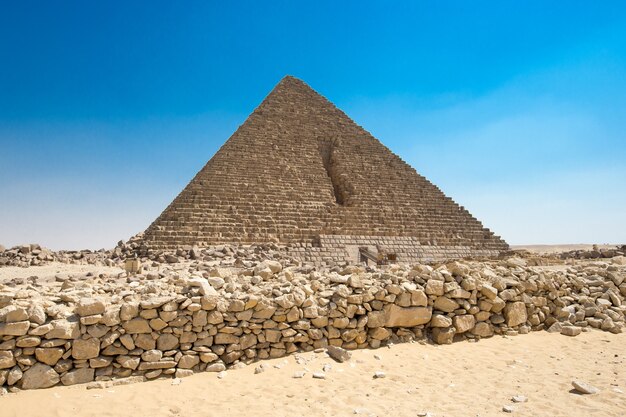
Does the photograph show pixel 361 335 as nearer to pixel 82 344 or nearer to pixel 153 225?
pixel 82 344

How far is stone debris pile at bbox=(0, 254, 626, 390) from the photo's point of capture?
4.09 meters

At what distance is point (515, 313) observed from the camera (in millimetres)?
6035

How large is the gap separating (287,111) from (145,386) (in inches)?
976

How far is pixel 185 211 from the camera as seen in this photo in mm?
19219

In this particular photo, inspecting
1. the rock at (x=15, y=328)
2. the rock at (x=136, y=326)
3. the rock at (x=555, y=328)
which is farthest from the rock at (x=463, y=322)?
the rock at (x=15, y=328)

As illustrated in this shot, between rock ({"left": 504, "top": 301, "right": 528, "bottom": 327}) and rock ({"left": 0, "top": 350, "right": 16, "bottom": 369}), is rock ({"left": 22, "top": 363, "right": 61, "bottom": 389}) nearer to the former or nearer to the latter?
rock ({"left": 0, "top": 350, "right": 16, "bottom": 369})

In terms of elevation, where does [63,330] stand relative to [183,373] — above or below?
above

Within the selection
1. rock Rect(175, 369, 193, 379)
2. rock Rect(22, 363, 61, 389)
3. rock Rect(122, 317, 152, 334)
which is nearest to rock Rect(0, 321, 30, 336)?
rock Rect(22, 363, 61, 389)

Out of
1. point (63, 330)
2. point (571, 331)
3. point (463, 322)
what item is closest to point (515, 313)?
point (571, 331)

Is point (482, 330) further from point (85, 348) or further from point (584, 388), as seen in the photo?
point (85, 348)

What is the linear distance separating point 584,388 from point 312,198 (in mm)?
19566

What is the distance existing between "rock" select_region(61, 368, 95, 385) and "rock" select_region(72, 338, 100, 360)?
125 millimetres

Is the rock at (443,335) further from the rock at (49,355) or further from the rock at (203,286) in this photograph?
the rock at (49,355)

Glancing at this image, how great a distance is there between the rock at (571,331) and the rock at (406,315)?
2234mm
